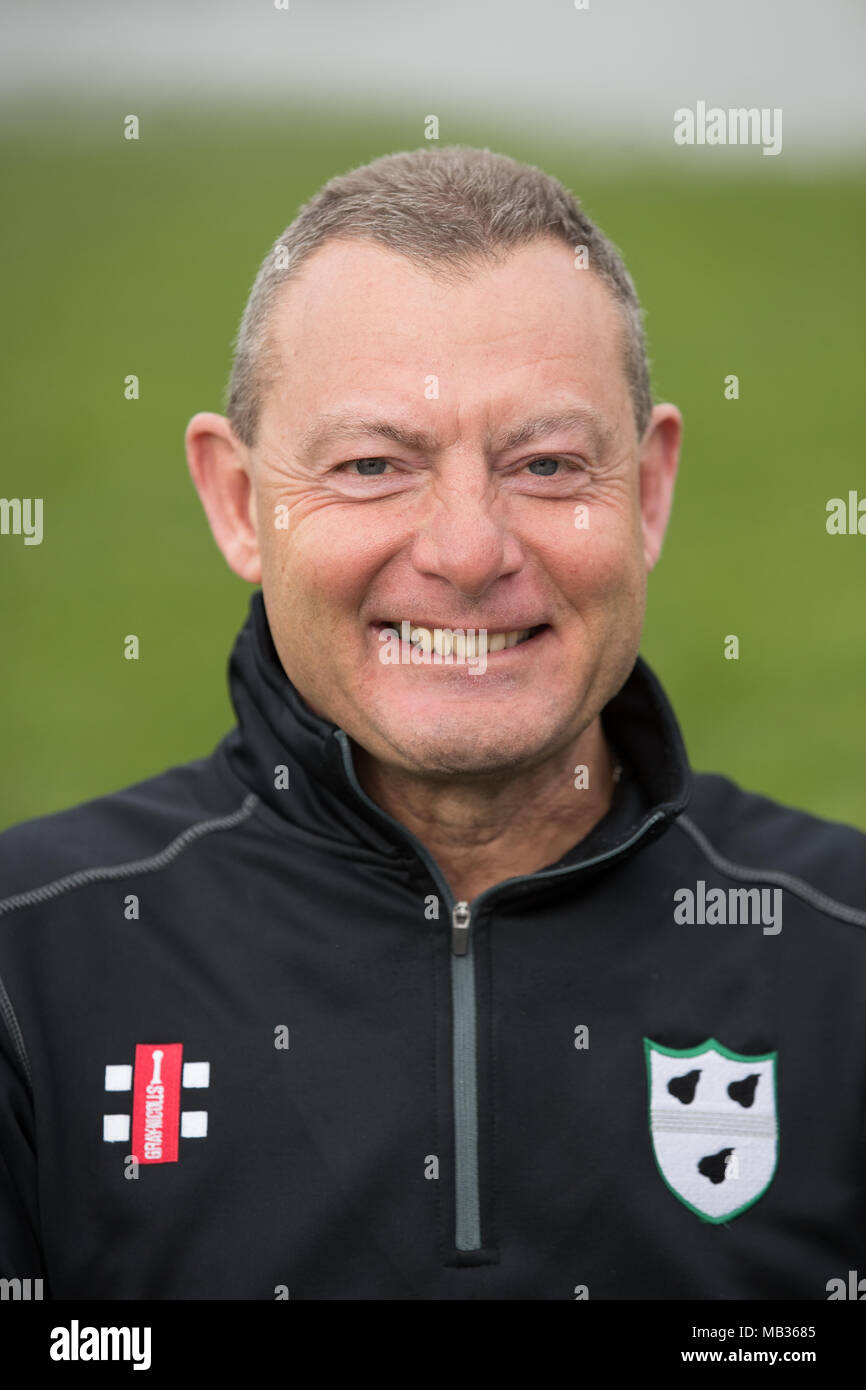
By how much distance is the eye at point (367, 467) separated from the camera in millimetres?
2816

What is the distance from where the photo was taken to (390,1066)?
277 centimetres

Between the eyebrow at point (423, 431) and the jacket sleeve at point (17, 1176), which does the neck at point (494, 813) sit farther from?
the jacket sleeve at point (17, 1176)

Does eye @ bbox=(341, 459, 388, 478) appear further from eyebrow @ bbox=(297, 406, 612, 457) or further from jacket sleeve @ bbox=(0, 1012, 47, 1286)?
jacket sleeve @ bbox=(0, 1012, 47, 1286)

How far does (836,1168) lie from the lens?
283 centimetres

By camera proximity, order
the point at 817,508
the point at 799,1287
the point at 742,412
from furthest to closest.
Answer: the point at 742,412 → the point at 817,508 → the point at 799,1287

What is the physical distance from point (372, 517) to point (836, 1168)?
138 centimetres

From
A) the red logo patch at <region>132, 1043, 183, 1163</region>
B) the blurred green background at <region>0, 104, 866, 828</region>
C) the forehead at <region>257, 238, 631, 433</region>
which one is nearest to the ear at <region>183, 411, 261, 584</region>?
the forehead at <region>257, 238, 631, 433</region>

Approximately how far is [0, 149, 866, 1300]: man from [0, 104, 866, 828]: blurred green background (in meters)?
5.38

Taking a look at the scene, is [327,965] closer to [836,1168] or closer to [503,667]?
[503,667]

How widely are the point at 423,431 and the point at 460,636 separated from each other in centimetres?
35

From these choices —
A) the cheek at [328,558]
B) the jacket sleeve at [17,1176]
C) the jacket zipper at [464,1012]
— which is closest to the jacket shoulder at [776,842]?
the jacket zipper at [464,1012]

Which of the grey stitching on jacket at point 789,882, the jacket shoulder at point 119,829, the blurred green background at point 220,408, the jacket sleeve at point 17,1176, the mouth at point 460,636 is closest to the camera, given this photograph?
the jacket sleeve at point 17,1176

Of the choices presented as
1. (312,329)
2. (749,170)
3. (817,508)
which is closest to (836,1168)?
(312,329)

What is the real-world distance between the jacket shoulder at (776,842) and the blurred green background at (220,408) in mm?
4907
